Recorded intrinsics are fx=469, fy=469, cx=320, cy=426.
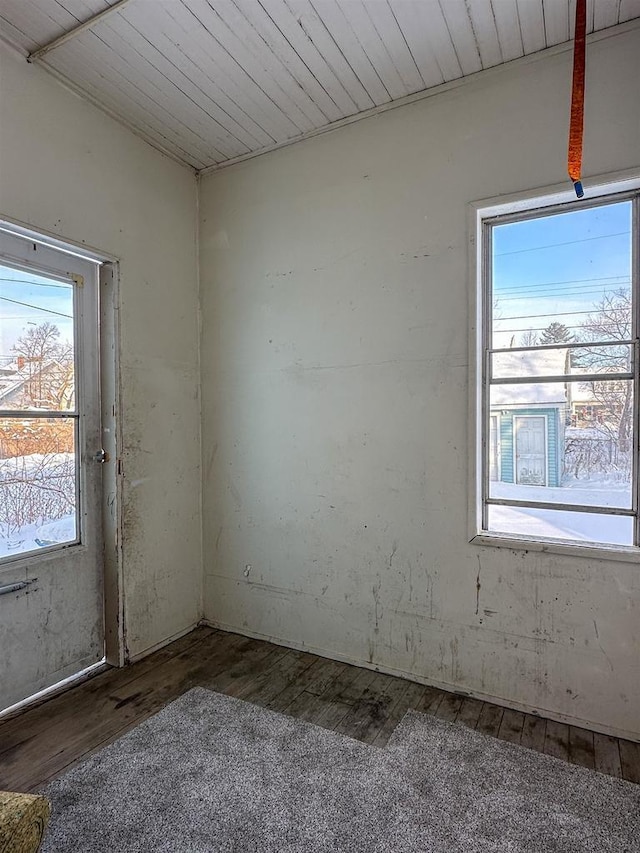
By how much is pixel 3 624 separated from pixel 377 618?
1798 mm

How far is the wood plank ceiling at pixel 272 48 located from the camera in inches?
74.5

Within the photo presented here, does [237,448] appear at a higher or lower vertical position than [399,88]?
lower

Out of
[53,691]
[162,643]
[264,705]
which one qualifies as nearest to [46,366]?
[53,691]

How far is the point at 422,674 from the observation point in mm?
2426

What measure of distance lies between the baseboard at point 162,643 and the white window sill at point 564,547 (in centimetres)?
190

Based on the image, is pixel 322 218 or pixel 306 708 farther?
pixel 322 218

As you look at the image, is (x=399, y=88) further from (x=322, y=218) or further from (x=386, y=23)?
(x=322, y=218)

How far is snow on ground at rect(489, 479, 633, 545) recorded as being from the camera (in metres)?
2.08

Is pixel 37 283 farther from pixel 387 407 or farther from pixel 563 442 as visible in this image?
pixel 563 442

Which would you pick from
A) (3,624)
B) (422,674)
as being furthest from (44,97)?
(422,674)

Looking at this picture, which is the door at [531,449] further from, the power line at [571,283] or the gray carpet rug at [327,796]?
the gray carpet rug at [327,796]

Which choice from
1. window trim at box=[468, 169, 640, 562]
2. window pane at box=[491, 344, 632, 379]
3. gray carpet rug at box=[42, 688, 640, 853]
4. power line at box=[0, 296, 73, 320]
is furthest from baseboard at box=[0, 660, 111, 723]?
window pane at box=[491, 344, 632, 379]

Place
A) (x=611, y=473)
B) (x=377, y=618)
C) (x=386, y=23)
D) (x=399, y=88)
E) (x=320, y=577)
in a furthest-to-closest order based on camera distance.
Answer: (x=320, y=577)
(x=377, y=618)
(x=399, y=88)
(x=611, y=473)
(x=386, y=23)

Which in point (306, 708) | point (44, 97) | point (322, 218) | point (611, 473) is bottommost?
point (306, 708)
